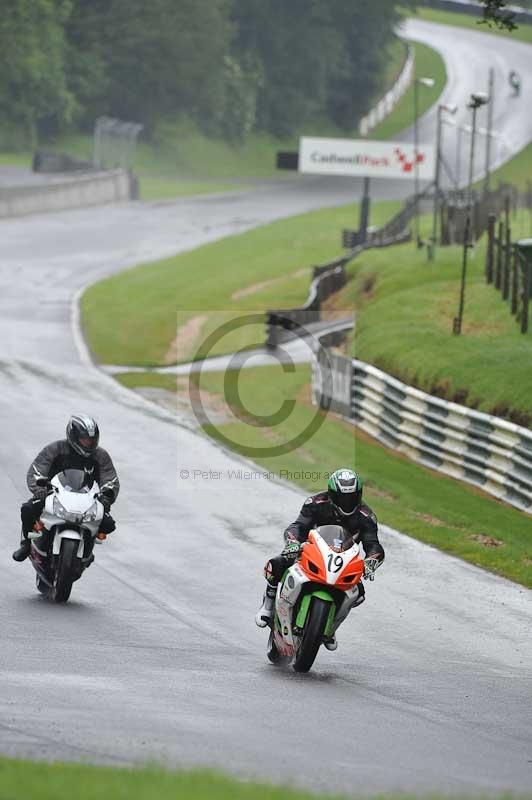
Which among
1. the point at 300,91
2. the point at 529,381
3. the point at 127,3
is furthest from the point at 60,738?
the point at 300,91

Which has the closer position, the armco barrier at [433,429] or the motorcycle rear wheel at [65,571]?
the motorcycle rear wheel at [65,571]

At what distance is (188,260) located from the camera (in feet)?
203

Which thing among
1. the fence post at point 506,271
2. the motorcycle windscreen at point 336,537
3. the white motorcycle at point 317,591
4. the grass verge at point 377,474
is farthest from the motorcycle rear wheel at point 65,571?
the fence post at point 506,271

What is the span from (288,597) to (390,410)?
52.8 ft

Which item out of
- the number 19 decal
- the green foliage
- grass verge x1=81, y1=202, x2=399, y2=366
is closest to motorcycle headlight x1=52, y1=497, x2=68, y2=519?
the number 19 decal

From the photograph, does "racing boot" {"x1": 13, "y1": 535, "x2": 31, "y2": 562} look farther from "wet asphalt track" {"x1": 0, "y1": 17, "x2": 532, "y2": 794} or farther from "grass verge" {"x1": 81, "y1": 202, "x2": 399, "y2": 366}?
"grass verge" {"x1": 81, "y1": 202, "x2": 399, "y2": 366}

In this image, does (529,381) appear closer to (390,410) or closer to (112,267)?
(390,410)

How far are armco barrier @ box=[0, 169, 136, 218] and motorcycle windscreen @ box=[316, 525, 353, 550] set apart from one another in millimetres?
57532

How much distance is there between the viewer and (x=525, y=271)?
30.1m

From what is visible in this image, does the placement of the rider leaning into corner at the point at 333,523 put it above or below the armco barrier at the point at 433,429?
above

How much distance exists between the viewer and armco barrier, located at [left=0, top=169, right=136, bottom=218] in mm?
69438

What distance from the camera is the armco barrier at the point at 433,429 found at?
78.3ft

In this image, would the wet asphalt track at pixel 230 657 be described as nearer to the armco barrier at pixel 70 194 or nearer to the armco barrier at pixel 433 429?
the armco barrier at pixel 433 429

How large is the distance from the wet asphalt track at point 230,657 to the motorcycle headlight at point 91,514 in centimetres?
94
